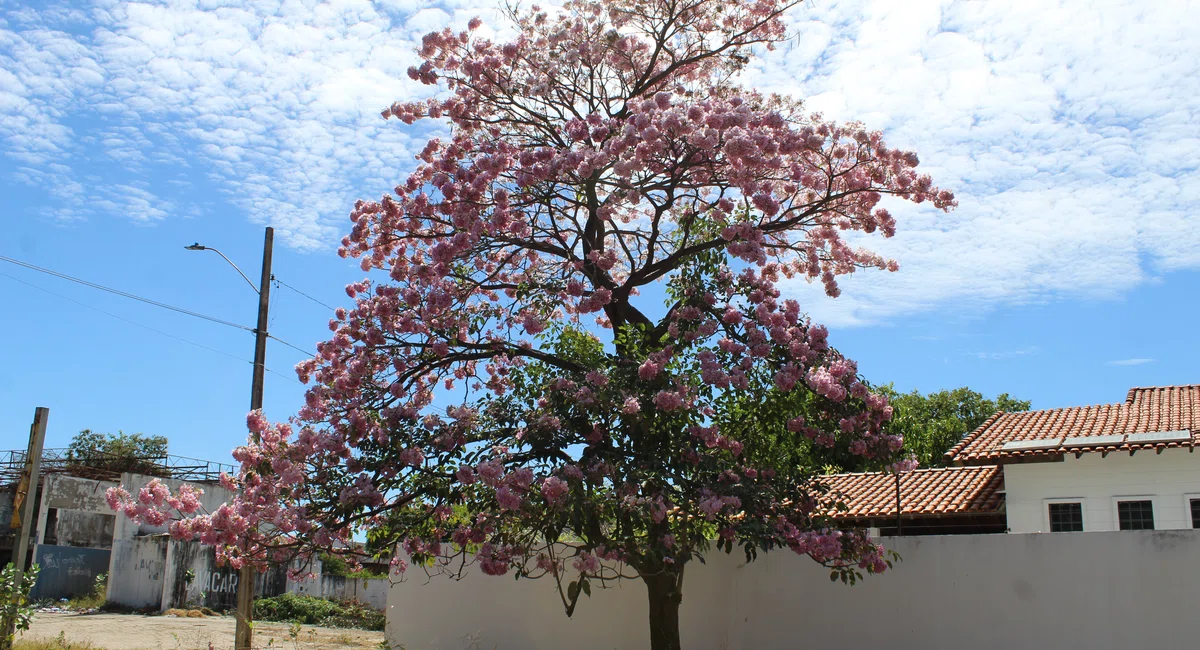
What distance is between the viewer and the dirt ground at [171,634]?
17344 millimetres

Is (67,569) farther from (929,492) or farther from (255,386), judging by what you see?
(929,492)

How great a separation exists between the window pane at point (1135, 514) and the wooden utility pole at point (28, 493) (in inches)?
622

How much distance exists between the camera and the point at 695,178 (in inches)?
427

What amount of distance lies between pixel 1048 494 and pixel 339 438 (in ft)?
40.0

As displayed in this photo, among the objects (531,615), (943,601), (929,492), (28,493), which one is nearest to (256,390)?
(28,493)

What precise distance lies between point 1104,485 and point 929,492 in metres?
3.04

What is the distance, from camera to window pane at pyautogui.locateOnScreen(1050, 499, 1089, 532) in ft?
52.8

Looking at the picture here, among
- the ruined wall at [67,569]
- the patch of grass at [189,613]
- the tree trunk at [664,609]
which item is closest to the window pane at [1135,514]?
the tree trunk at [664,609]

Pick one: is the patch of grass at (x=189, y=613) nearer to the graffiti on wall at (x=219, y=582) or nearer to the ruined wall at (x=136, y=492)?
the graffiti on wall at (x=219, y=582)

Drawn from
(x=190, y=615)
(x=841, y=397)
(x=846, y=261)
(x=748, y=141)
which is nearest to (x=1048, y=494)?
(x=846, y=261)

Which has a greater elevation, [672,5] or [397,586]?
[672,5]

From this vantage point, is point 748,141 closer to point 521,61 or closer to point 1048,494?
point 521,61

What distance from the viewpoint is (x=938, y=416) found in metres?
33.8

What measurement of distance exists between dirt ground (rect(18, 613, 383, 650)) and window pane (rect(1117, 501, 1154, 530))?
13321 millimetres
